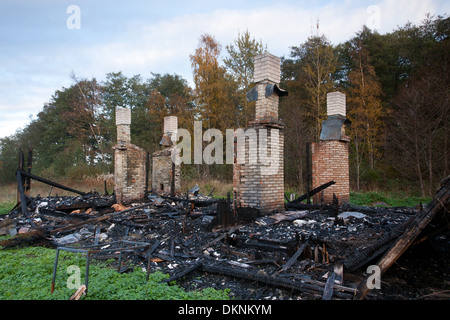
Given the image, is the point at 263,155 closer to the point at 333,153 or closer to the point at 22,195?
the point at 333,153

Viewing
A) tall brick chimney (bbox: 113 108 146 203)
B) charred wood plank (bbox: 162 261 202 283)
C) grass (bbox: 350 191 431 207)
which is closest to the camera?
charred wood plank (bbox: 162 261 202 283)

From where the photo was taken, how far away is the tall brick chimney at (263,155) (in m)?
7.54

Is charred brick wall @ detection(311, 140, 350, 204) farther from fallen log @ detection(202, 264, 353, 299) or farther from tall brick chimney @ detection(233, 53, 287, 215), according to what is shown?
fallen log @ detection(202, 264, 353, 299)

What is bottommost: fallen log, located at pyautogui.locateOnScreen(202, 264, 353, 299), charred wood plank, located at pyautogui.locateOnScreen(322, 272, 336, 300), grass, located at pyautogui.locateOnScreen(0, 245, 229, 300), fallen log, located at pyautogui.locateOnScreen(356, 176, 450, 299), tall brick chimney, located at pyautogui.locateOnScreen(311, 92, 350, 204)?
grass, located at pyautogui.locateOnScreen(0, 245, 229, 300)

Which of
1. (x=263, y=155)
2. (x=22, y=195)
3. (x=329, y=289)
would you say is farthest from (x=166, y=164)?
(x=329, y=289)

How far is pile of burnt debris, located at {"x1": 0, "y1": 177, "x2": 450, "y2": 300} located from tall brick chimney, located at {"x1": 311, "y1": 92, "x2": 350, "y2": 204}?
5.91ft

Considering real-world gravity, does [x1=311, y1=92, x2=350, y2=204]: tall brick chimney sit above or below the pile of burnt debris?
above

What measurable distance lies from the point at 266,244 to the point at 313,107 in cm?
1555

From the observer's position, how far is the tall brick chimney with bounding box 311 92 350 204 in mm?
10219

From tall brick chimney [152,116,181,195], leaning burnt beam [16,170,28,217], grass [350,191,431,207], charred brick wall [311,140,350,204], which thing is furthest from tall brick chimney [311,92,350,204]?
leaning burnt beam [16,170,28,217]

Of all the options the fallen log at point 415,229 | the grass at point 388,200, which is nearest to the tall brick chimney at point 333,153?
the grass at point 388,200

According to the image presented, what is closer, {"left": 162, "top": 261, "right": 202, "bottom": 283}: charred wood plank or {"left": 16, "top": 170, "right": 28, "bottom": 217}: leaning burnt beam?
{"left": 162, "top": 261, "right": 202, "bottom": 283}: charred wood plank

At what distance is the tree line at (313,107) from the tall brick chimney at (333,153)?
655 centimetres

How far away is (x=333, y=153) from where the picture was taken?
10.2m
